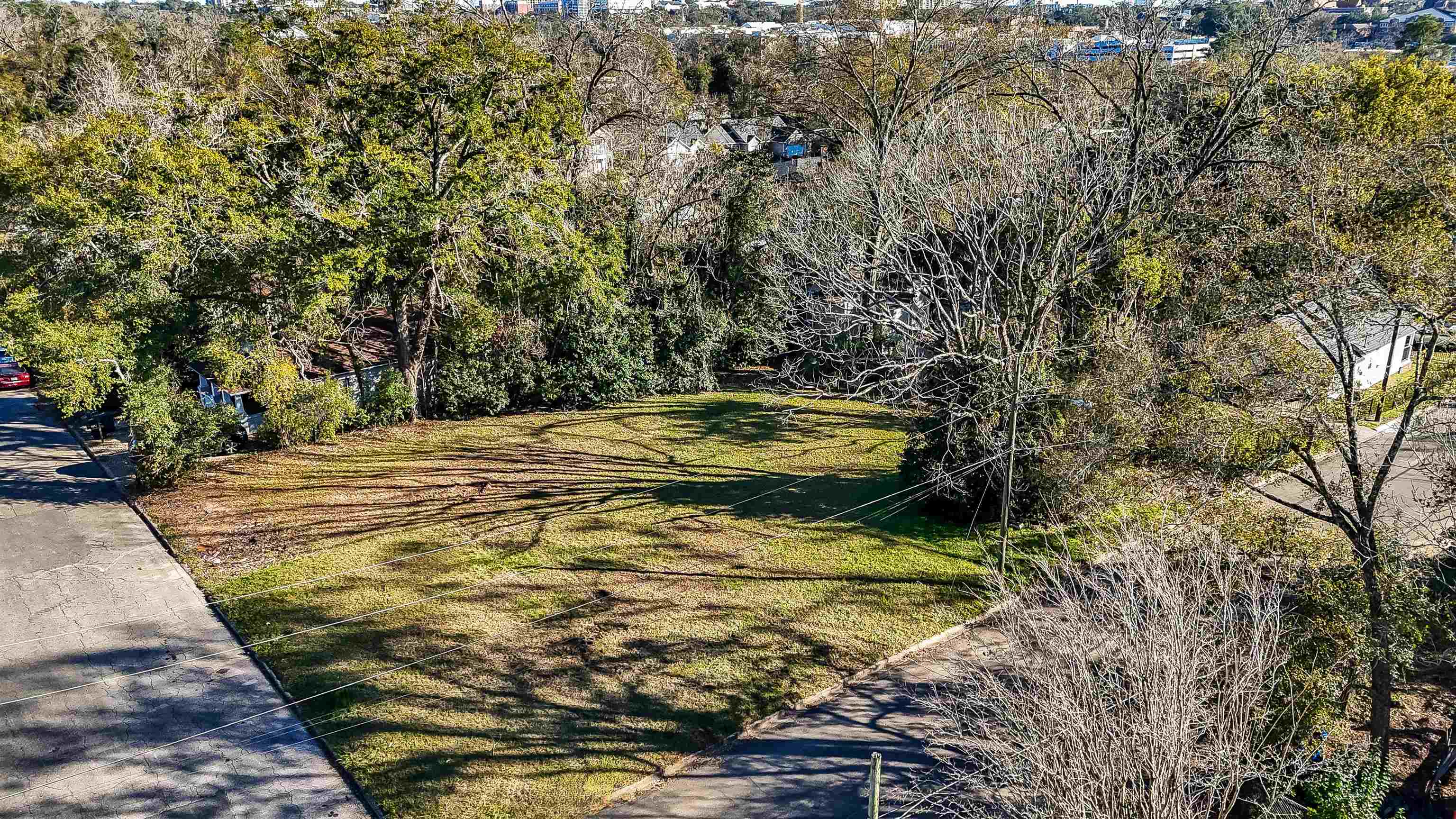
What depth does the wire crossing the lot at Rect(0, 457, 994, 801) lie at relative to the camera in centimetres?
944

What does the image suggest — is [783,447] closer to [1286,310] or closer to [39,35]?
[1286,310]

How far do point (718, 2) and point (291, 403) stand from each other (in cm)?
8646

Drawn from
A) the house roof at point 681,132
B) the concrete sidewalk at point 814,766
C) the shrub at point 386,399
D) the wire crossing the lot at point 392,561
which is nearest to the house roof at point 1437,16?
the house roof at point 681,132

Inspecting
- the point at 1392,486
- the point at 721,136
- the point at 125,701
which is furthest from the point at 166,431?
the point at 721,136

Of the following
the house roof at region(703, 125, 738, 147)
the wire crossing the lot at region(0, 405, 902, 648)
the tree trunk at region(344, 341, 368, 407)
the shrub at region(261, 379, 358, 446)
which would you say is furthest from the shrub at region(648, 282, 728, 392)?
the house roof at region(703, 125, 738, 147)

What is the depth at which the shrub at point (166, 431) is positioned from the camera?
630 inches

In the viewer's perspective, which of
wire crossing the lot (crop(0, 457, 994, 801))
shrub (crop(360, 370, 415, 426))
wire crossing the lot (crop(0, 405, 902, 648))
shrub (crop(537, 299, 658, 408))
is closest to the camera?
wire crossing the lot (crop(0, 457, 994, 801))

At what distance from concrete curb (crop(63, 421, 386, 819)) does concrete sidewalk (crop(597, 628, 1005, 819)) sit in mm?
2568

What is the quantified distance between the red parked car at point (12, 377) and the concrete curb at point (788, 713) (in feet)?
74.0

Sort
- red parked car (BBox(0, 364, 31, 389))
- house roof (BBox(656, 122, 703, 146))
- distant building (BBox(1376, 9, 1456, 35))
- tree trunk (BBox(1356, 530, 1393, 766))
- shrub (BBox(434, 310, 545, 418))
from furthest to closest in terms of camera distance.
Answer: distant building (BBox(1376, 9, 1456, 35)) → house roof (BBox(656, 122, 703, 146)) → red parked car (BBox(0, 364, 31, 389)) → shrub (BBox(434, 310, 545, 418)) → tree trunk (BBox(1356, 530, 1393, 766))

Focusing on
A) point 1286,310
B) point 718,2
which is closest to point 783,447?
point 1286,310

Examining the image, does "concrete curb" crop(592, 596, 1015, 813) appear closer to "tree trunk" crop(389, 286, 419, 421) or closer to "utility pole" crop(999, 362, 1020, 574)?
"utility pole" crop(999, 362, 1020, 574)

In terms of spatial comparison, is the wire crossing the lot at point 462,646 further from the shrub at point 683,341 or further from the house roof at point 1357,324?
the shrub at point 683,341

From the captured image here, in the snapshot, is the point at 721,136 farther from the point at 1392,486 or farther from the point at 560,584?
the point at 560,584
